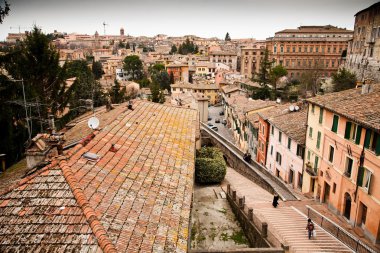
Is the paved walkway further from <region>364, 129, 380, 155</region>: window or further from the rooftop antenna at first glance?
the rooftop antenna

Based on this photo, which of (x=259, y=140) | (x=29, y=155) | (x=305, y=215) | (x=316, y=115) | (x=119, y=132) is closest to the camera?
(x=29, y=155)

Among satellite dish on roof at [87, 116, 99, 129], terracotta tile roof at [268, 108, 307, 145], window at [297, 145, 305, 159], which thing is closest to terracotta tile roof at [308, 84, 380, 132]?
terracotta tile roof at [268, 108, 307, 145]

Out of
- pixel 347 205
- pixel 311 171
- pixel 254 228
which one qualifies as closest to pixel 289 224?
pixel 254 228

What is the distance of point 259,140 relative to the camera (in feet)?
123

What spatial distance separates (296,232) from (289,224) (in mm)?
987

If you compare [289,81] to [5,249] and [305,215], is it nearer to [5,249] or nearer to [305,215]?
[305,215]

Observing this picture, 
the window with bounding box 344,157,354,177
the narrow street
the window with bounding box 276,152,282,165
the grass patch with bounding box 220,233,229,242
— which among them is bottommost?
the narrow street

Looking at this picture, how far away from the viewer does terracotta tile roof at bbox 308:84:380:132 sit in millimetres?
17953

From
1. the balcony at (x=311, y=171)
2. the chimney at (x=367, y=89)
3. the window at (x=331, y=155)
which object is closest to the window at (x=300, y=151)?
the balcony at (x=311, y=171)

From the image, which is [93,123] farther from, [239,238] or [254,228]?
[254,228]

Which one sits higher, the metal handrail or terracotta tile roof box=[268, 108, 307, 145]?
terracotta tile roof box=[268, 108, 307, 145]

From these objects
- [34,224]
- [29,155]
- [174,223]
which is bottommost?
[174,223]

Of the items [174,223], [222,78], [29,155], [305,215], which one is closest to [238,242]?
[305,215]

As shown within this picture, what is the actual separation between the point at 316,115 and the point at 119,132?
16917 mm
